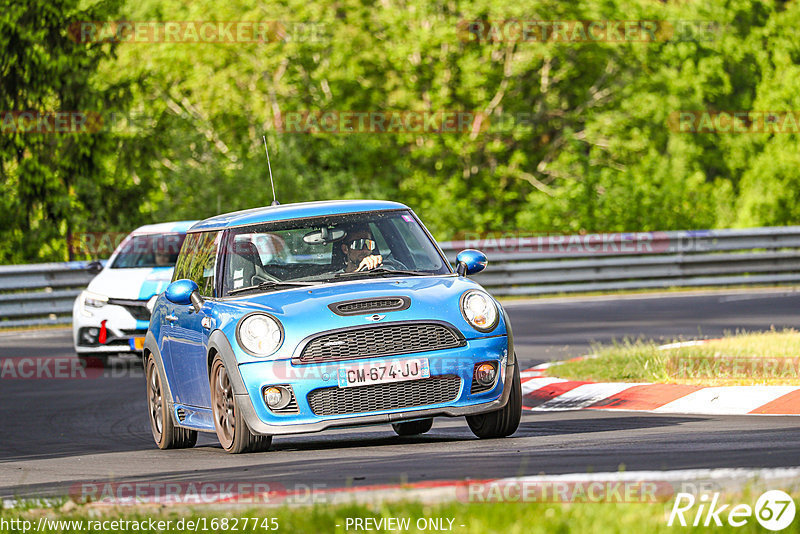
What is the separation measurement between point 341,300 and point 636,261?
697 inches

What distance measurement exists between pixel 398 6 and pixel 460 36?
113 inches

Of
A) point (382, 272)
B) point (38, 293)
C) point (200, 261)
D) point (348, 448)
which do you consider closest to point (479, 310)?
point (382, 272)

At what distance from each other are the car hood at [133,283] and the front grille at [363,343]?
8207 mm

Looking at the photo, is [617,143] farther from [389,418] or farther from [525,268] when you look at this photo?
[389,418]

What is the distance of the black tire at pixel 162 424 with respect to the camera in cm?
1012

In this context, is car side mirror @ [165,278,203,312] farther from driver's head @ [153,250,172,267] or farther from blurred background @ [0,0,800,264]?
blurred background @ [0,0,800,264]

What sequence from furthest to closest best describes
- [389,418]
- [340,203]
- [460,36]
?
[460,36] → [340,203] → [389,418]

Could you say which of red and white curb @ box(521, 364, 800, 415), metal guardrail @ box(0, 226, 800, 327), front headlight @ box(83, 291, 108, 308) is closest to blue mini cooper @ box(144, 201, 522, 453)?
red and white curb @ box(521, 364, 800, 415)

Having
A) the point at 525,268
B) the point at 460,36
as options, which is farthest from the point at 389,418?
the point at 460,36

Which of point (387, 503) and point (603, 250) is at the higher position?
point (387, 503)

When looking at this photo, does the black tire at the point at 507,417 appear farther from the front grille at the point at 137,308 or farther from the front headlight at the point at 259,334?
the front grille at the point at 137,308

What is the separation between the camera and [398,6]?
40188 mm

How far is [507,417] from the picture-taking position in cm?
895

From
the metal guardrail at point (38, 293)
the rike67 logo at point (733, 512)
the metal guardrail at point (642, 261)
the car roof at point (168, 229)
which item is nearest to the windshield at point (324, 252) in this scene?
the rike67 logo at point (733, 512)
